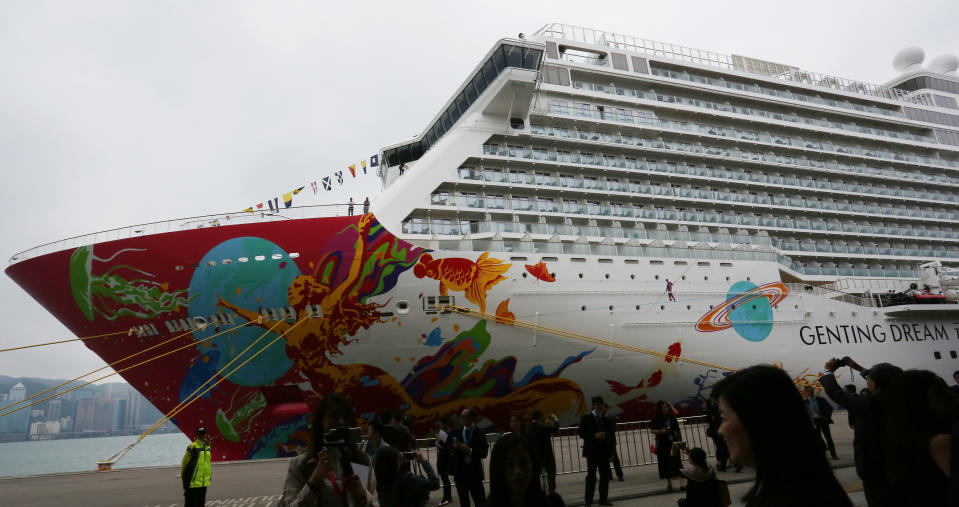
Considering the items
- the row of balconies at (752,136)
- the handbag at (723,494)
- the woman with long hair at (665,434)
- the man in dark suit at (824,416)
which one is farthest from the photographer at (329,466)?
the row of balconies at (752,136)

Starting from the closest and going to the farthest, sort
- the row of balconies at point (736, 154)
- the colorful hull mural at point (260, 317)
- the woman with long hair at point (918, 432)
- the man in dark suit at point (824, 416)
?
the woman with long hair at point (918, 432), the man in dark suit at point (824, 416), the colorful hull mural at point (260, 317), the row of balconies at point (736, 154)

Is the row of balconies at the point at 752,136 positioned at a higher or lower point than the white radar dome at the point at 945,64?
lower

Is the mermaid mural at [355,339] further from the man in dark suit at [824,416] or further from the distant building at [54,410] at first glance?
the distant building at [54,410]

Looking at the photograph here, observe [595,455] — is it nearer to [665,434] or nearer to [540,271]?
[665,434]

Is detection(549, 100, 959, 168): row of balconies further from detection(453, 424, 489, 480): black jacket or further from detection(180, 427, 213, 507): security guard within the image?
detection(180, 427, 213, 507): security guard

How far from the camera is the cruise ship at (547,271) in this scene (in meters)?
12.1

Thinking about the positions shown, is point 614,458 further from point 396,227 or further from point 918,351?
point 918,351

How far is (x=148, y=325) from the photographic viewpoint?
40.3 feet

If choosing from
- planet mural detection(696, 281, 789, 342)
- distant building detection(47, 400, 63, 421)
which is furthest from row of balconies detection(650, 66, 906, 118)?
distant building detection(47, 400, 63, 421)

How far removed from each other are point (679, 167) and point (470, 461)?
1489 cm

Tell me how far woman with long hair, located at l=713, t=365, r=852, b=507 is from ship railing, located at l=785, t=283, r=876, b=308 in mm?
17923

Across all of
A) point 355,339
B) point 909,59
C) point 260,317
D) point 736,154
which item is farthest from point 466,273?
point 909,59

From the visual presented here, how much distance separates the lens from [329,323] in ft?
39.6

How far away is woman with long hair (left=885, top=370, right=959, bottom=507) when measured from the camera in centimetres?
245
